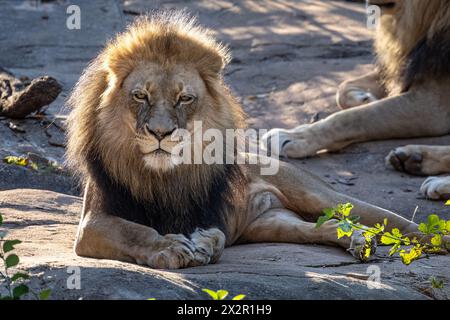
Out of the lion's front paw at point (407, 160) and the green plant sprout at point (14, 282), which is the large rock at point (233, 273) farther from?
the lion's front paw at point (407, 160)

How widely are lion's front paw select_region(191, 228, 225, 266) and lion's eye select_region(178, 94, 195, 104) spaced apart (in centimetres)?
64

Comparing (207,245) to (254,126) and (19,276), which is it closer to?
(19,276)

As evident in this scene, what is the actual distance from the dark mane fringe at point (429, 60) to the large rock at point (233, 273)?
2.87 m

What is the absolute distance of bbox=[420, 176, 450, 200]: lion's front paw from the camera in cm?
689

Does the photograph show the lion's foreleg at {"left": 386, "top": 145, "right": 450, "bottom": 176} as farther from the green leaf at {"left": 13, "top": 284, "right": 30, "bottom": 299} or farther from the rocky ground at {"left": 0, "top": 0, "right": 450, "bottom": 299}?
the green leaf at {"left": 13, "top": 284, "right": 30, "bottom": 299}

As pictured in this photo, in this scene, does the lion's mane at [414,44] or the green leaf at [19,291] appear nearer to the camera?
the green leaf at [19,291]

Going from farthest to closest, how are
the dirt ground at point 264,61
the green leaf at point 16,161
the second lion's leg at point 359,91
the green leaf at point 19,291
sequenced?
1. the second lion's leg at point 359,91
2. the dirt ground at point 264,61
3. the green leaf at point 16,161
4. the green leaf at point 19,291

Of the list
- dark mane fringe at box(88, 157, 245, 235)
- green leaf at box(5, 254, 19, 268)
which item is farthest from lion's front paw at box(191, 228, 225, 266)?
green leaf at box(5, 254, 19, 268)

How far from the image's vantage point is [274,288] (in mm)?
4199

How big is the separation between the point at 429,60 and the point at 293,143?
3.96ft

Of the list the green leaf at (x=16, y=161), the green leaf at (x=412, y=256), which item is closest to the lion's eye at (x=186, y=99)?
the green leaf at (x=412, y=256)

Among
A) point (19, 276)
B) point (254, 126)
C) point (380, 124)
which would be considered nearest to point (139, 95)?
point (19, 276)

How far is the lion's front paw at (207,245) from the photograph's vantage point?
475cm

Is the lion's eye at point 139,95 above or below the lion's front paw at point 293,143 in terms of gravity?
above
